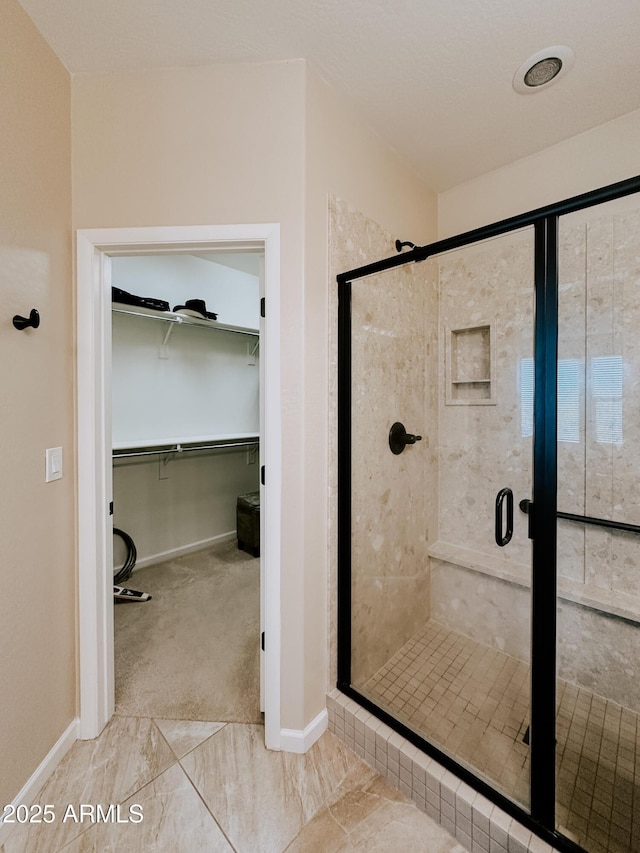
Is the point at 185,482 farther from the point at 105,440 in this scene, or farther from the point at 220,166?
the point at 220,166

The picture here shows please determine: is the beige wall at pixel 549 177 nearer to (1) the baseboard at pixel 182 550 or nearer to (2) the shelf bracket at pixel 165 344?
(2) the shelf bracket at pixel 165 344

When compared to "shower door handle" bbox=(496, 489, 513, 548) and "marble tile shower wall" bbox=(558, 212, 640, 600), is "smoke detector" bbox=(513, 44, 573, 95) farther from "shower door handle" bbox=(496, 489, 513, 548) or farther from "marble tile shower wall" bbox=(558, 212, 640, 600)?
"shower door handle" bbox=(496, 489, 513, 548)

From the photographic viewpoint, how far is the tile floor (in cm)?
116

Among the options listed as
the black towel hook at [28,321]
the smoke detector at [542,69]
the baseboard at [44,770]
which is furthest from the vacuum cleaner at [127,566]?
the smoke detector at [542,69]

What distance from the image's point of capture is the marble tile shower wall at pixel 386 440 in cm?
167

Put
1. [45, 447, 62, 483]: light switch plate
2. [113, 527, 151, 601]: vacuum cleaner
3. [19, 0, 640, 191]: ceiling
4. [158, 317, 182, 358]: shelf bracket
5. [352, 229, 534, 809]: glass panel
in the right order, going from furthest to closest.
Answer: [158, 317, 182, 358]: shelf bracket → [113, 527, 151, 601]: vacuum cleaner → [352, 229, 534, 809]: glass panel → [45, 447, 62, 483]: light switch plate → [19, 0, 640, 191]: ceiling

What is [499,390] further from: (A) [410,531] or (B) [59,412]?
(B) [59,412]

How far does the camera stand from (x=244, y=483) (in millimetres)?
3873

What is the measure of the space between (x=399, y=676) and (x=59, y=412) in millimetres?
1954

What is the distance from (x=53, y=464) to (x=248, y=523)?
2.20 metres

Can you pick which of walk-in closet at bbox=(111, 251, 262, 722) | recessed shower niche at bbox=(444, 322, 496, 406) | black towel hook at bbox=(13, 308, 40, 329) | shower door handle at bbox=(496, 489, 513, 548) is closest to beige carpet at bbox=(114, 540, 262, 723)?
walk-in closet at bbox=(111, 251, 262, 722)

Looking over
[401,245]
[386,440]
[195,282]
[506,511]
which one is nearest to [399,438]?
[386,440]

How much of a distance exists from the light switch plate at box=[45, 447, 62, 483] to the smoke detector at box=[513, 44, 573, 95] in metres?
2.43

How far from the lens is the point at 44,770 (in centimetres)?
133
